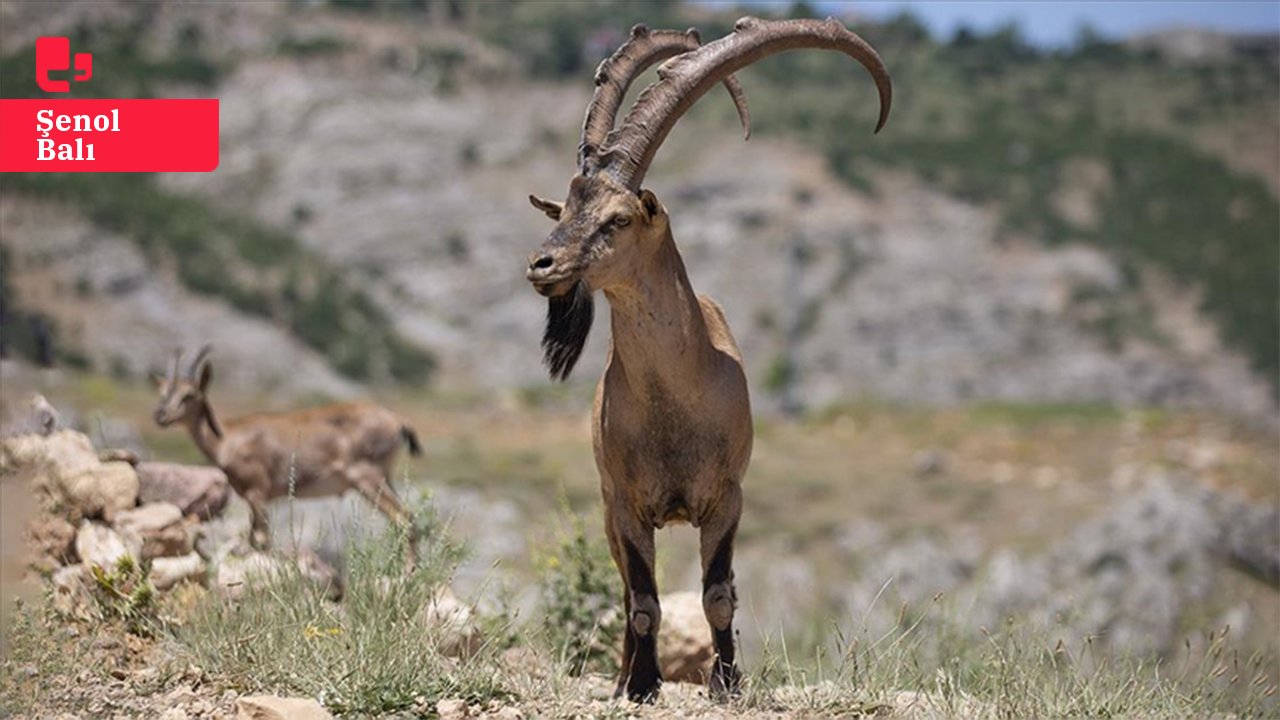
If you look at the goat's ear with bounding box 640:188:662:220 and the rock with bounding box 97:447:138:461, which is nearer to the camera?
the goat's ear with bounding box 640:188:662:220

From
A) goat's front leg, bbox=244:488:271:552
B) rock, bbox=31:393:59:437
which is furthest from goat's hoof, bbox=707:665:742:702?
goat's front leg, bbox=244:488:271:552

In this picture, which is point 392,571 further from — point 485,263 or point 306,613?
point 485,263

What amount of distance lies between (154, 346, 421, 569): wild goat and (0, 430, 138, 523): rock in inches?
187

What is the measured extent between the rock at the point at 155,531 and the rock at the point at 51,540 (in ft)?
0.90

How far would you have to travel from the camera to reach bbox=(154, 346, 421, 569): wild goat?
14.4m

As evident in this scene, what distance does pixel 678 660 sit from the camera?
8898 mm

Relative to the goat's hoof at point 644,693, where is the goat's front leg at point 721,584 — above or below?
above

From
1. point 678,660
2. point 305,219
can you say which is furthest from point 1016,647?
point 305,219

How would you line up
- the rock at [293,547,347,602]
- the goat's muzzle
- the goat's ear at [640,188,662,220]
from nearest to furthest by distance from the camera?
the goat's muzzle, the goat's ear at [640,188,662,220], the rock at [293,547,347,602]

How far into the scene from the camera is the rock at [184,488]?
30.3ft

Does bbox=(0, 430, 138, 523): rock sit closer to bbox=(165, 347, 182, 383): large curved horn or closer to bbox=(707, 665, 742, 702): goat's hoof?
bbox=(707, 665, 742, 702): goat's hoof

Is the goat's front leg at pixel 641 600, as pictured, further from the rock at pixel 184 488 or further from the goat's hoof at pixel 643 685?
the rock at pixel 184 488

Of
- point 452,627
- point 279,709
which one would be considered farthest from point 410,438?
point 279,709

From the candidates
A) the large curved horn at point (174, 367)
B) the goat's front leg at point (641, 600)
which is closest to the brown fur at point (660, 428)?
the goat's front leg at point (641, 600)
